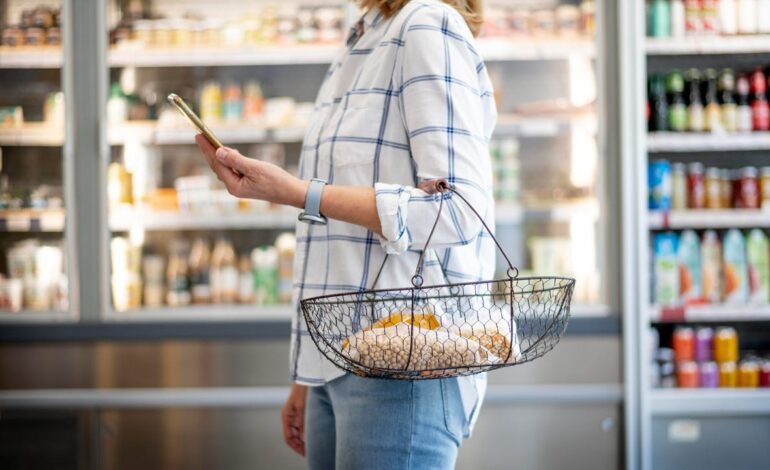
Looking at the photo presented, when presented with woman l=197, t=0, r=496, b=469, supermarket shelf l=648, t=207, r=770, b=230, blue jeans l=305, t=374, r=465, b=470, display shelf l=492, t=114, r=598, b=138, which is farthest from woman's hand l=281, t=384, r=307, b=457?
supermarket shelf l=648, t=207, r=770, b=230

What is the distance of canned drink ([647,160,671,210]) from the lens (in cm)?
313

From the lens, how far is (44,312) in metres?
3.03

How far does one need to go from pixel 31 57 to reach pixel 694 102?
2.51m

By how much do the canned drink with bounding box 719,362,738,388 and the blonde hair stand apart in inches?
91.0

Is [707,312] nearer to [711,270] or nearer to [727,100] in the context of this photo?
[711,270]

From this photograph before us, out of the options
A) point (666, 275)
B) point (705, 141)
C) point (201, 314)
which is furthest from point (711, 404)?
point (201, 314)

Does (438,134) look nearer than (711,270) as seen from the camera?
Yes

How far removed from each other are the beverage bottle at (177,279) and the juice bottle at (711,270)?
203 cm

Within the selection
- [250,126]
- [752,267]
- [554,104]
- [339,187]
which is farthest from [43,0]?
[752,267]

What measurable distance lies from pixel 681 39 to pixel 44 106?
2.45m

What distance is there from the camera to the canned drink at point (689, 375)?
3.14 m

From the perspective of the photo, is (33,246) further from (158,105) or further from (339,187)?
(339,187)

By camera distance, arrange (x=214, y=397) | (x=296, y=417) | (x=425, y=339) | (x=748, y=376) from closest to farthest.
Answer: (x=425, y=339), (x=296, y=417), (x=214, y=397), (x=748, y=376)

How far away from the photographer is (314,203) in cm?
106
